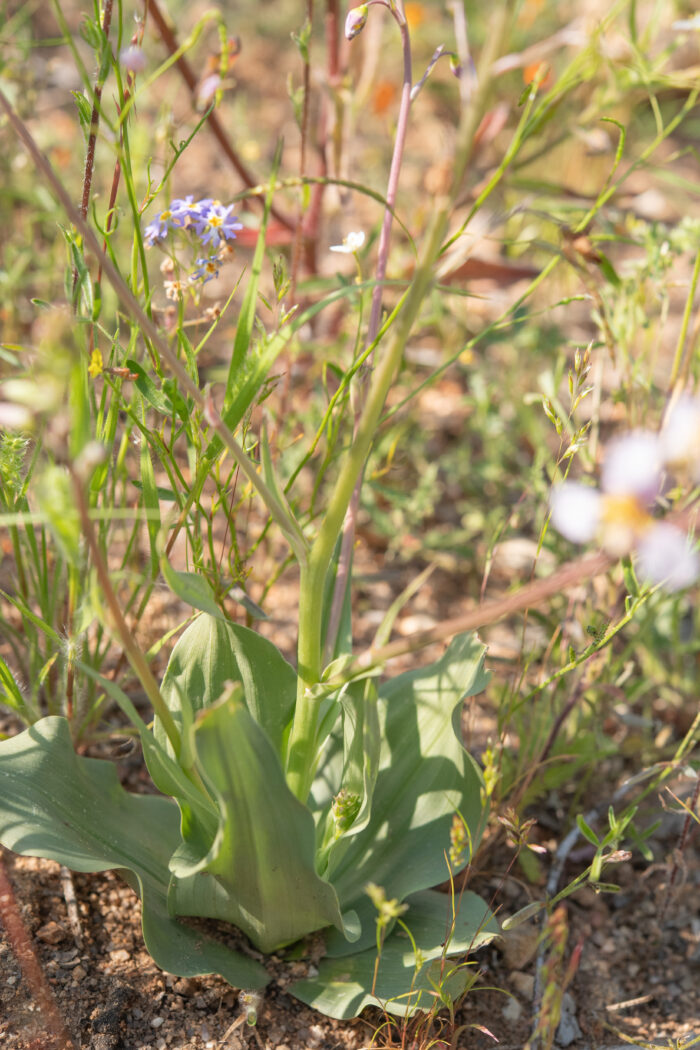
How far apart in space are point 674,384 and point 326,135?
3.88ft

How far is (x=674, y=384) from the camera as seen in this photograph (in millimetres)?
1593

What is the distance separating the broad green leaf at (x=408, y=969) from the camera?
120 cm

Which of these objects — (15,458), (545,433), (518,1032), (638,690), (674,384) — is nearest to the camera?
(15,458)

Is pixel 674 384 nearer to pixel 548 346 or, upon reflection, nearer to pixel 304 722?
pixel 548 346

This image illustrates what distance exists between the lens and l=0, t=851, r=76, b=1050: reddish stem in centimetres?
112

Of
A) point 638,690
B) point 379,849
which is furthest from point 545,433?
point 379,849

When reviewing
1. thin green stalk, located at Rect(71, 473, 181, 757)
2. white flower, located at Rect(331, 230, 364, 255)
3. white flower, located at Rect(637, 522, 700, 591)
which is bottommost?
thin green stalk, located at Rect(71, 473, 181, 757)

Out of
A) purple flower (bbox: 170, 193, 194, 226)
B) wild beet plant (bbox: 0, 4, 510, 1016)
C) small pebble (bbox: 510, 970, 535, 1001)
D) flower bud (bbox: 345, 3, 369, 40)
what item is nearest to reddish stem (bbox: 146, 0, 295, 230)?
purple flower (bbox: 170, 193, 194, 226)

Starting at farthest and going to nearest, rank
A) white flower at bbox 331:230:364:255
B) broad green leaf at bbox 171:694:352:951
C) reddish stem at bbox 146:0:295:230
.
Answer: reddish stem at bbox 146:0:295:230 < white flower at bbox 331:230:364:255 < broad green leaf at bbox 171:694:352:951

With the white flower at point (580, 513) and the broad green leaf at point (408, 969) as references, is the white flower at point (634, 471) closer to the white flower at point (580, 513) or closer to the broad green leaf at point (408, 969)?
the white flower at point (580, 513)

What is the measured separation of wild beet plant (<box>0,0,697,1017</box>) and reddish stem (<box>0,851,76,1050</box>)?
0.26 ft

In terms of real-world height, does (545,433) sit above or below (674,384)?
below

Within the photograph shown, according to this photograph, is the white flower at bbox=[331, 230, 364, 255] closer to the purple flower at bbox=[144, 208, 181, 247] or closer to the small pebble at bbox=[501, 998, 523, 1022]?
the purple flower at bbox=[144, 208, 181, 247]

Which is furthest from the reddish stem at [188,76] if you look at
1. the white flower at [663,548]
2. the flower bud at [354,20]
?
the white flower at [663,548]
